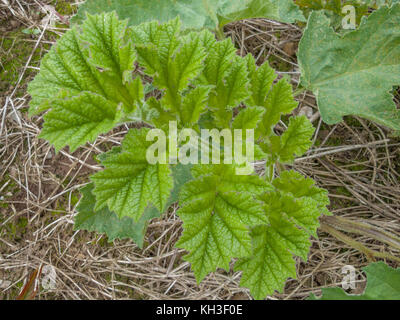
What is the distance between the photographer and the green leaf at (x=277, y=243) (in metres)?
1.45

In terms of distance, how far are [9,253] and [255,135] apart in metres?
1.98

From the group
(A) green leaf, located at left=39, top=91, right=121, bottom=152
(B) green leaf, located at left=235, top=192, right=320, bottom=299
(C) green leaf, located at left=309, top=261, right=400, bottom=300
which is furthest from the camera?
(C) green leaf, located at left=309, top=261, right=400, bottom=300

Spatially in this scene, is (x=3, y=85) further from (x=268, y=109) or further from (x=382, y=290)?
(x=382, y=290)

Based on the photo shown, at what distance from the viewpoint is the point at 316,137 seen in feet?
7.76

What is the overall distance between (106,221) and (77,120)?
64 centimetres

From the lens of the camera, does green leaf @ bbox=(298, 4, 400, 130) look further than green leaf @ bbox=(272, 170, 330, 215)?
Yes

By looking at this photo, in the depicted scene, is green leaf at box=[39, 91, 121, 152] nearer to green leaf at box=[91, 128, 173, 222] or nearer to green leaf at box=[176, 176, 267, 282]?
green leaf at box=[91, 128, 173, 222]

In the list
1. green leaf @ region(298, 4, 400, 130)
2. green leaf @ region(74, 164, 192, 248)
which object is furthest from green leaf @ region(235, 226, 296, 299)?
green leaf @ region(298, 4, 400, 130)

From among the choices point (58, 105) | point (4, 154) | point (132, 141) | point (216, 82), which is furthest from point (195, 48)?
point (4, 154)

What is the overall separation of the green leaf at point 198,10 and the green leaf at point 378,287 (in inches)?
52.5

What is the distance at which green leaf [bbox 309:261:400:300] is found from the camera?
1646 millimetres

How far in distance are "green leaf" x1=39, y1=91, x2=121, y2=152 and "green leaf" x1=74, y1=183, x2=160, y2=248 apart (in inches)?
19.0

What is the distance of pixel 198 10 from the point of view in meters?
1.98

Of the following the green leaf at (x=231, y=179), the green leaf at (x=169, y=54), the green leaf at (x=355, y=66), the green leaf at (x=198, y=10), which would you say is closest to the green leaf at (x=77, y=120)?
the green leaf at (x=169, y=54)
